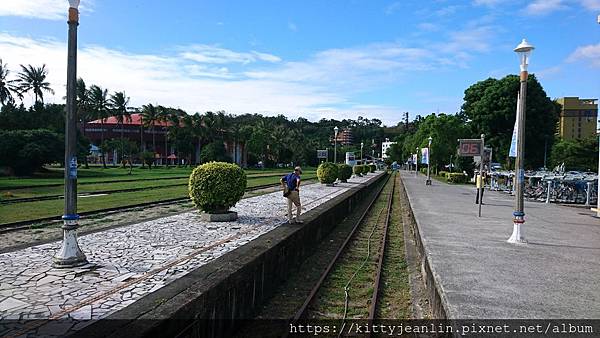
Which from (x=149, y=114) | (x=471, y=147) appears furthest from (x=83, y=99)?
(x=471, y=147)

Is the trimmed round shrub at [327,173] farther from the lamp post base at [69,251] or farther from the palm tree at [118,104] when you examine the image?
the palm tree at [118,104]

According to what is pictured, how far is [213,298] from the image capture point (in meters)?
5.77

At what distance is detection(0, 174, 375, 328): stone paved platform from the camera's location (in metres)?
5.34

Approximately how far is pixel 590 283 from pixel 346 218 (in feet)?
44.1

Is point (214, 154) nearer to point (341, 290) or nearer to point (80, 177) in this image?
point (80, 177)

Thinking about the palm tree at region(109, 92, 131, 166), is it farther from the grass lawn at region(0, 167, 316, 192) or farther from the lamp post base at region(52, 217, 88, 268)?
the lamp post base at region(52, 217, 88, 268)

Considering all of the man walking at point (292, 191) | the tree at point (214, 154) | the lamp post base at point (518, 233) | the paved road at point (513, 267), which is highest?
the tree at point (214, 154)

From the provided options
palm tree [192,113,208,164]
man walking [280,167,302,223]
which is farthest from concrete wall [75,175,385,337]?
palm tree [192,113,208,164]

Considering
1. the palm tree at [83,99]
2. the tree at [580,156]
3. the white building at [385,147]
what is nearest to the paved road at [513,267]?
the tree at [580,156]

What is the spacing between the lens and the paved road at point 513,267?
5.66m

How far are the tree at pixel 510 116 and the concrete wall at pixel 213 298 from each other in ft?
138

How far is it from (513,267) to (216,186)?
24.7 ft

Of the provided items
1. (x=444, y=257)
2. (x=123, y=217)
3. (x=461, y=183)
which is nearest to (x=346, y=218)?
(x=123, y=217)

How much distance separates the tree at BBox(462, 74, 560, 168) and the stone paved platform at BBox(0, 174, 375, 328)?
40.8 m
